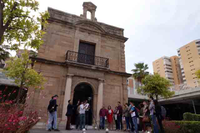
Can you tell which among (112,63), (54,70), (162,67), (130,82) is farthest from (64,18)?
(162,67)

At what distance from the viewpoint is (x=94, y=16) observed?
1414 centimetres

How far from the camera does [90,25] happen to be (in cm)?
1334

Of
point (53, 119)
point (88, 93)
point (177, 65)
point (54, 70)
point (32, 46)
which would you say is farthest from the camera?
point (177, 65)

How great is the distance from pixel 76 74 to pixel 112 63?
3896 mm

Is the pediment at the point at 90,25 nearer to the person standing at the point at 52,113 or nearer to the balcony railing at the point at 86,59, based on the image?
the balcony railing at the point at 86,59

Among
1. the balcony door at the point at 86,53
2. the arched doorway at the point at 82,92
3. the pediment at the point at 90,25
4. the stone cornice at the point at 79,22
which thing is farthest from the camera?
the pediment at the point at 90,25

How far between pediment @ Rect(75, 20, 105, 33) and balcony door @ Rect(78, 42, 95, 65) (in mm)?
1583

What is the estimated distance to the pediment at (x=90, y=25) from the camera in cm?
1298

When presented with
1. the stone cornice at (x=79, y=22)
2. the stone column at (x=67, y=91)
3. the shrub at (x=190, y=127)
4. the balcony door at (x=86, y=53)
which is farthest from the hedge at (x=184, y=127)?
the stone cornice at (x=79, y=22)

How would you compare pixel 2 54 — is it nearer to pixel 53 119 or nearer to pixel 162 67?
pixel 53 119

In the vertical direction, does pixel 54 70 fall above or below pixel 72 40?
below

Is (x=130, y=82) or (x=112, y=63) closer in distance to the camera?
(x=112, y=63)

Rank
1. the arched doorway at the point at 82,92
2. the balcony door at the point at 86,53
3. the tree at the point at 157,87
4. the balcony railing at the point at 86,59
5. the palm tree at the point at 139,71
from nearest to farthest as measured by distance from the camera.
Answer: the balcony railing at the point at 86,59 < the arched doorway at the point at 82,92 < the balcony door at the point at 86,53 < the tree at the point at 157,87 < the palm tree at the point at 139,71

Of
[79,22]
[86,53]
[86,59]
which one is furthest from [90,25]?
[86,59]
